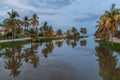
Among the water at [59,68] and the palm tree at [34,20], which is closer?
the water at [59,68]

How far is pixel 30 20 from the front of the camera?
10531 cm

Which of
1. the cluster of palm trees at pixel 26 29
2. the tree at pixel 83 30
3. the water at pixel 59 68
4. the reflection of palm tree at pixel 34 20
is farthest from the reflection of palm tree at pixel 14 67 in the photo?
the tree at pixel 83 30

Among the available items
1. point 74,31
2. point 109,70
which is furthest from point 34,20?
point 109,70

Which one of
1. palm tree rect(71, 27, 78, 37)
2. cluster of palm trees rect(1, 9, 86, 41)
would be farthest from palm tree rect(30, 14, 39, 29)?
palm tree rect(71, 27, 78, 37)

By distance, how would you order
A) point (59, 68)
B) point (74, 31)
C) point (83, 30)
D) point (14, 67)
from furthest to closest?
1. point (83, 30)
2. point (74, 31)
3. point (14, 67)
4. point (59, 68)

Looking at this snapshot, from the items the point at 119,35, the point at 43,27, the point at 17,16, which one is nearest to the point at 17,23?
the point at 17,16

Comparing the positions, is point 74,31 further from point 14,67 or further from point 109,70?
point 109,70

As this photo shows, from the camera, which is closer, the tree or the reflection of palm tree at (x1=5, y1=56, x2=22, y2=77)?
the reflection of palm tree at (x1=5, y1=56, x2=22, y2=77)

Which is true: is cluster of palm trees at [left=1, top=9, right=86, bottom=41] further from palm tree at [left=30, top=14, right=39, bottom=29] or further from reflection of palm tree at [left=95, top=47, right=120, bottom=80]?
reflection of palm tree at [left=95, top=47, right=120, bottom=80]

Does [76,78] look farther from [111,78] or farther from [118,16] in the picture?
[118,16]

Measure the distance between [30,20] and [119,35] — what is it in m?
42.2

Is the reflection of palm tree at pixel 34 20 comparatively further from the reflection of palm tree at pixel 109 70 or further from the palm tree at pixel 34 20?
the reflection of palm tree at pixel 109 70

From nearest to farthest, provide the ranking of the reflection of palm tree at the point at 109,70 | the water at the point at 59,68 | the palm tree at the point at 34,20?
the reflection of palm tree at the point at 109,70 < the water at the point at 59,68 < the palm tree at the point at 34,20

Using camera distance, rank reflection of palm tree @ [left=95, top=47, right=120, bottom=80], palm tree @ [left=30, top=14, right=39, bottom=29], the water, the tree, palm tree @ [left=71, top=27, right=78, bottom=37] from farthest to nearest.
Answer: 1. the tree
2. palm tree @ [left=71, top=27, right=78, bottom=37]
3. palm tree @ [left=30, top=14, right=39, bottom=29]
4. the water
5. reflection of palm tree @ [left=95, top=47, right=120, bottom=80]
